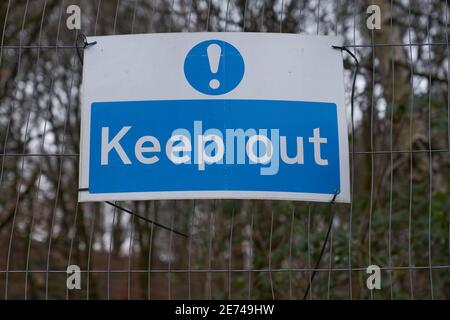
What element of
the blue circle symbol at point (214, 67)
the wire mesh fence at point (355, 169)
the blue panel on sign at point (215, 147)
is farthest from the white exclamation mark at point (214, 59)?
the wire mesh fence at point (355, 169)

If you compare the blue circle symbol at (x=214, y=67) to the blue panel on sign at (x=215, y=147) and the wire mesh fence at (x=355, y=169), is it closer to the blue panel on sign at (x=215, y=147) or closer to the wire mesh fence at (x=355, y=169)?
the blue panel on sign at (x=215, y=147)

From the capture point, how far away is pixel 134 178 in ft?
15.8

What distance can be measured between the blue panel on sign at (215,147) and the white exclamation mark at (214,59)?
0.10m

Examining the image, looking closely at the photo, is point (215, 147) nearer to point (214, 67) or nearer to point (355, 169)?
point (214, 67)

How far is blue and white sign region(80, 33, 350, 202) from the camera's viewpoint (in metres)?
4.81

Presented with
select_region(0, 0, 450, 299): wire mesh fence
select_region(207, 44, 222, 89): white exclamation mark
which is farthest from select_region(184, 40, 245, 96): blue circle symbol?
select_region(0, 0, 450, 299): wire mesh fence

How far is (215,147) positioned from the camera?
4.83m

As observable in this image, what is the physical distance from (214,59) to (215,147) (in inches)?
19.6

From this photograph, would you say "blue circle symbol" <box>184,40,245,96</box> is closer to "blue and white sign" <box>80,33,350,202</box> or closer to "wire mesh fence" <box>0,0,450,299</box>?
"blue and white sign" <box>80,33,350,202</box>

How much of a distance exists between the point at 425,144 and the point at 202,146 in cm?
304

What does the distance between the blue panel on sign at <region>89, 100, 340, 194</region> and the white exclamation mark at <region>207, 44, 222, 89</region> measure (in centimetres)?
10
